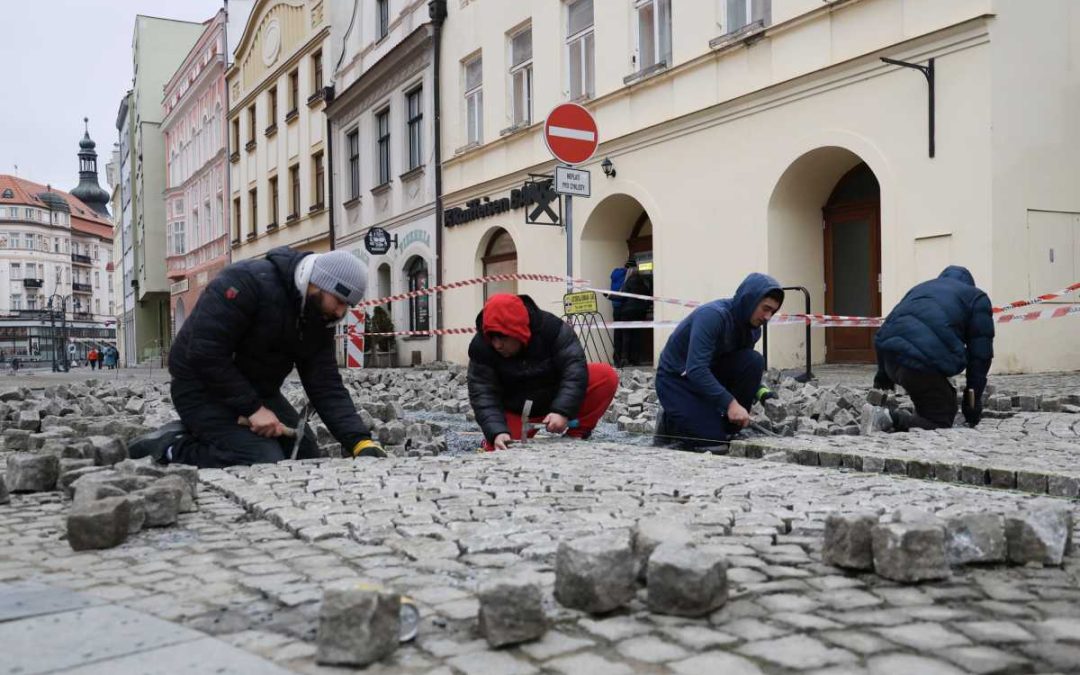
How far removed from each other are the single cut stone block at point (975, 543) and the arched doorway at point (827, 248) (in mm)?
9961

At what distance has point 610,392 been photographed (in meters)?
6.75

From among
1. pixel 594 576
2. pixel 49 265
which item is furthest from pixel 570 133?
pixel 49 265

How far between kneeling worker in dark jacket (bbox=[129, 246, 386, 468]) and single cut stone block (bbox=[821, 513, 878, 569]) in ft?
9.95

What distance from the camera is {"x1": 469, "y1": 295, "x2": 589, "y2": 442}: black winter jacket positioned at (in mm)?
6242

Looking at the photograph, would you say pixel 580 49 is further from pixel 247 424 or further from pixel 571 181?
pixel 247 424

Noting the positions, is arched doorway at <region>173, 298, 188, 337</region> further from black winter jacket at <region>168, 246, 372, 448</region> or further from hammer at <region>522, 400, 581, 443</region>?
black winter jacket at <region>168, 246, 372, 448</region>

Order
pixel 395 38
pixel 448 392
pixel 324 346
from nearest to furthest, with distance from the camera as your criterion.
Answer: pixel 324 346 → pixel 448 392 → pixel 395 38

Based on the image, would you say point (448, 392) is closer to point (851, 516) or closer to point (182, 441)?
point (182, 441)

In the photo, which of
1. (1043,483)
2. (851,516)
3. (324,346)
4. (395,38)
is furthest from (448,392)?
(395,38)

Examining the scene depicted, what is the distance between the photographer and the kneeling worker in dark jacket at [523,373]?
6082 mm

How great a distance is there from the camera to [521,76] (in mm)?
18391

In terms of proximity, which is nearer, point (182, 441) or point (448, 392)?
point (182, 441)

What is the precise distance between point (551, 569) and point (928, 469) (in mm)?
2655

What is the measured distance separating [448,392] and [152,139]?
Answer: 1779 inches
